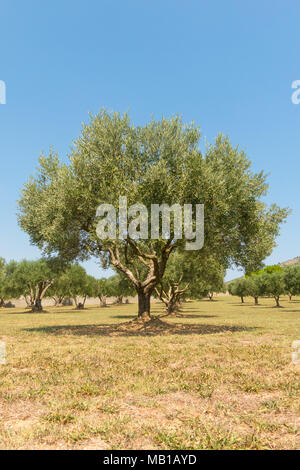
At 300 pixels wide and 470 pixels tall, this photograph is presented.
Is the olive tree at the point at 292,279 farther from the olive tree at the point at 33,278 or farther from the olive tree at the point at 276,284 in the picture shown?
the olive tree at the point at 33,278

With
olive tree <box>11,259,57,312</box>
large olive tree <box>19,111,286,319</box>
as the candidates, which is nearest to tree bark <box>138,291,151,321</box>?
large olive tree <box>19,111,286,319</box>

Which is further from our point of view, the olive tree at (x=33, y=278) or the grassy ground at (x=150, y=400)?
the olive tree at (x=33, y=278)

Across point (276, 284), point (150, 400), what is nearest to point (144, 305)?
point (150, 400)

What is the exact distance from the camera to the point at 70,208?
22.0 meters

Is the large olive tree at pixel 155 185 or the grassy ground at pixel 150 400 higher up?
the large olive tree at pixel 155 185

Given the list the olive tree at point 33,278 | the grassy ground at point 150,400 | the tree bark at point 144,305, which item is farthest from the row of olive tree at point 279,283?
the grassy ground at point 150,400

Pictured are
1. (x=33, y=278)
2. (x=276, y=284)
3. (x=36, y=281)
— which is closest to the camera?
(x=33, y=278)

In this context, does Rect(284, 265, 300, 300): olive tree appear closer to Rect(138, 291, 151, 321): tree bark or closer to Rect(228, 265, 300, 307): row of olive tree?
Rect(228, 265, 300, 307): row of olive tree

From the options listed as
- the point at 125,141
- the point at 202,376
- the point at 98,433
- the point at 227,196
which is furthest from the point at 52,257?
the point at 98,433

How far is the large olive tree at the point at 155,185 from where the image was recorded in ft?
68.4

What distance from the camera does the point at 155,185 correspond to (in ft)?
68.0

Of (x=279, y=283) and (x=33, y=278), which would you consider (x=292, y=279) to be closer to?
(x=279, y=283)

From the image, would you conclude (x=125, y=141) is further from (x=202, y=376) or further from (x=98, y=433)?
(x=98, y=433)
